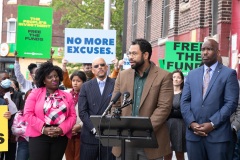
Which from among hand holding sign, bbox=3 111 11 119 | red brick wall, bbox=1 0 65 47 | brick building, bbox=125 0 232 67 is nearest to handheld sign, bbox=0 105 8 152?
hand holding sign, bbox=3 111 11 119

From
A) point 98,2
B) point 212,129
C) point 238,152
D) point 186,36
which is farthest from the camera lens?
point 98,2

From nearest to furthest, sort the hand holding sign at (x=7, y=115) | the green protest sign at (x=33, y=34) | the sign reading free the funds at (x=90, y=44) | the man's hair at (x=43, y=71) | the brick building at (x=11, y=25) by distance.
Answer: the man's hair at (x=43, y=71) < the hand holding sign at (x=7, y=115) < the sign reading free the funds at (x=90, y=44) < the green protest sign at (x=33, y=34) < the brick building at (x=11, y=25)

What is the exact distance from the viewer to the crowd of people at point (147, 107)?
8.12 meters

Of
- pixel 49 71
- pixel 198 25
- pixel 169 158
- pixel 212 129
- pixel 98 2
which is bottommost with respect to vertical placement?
pixel 169 158

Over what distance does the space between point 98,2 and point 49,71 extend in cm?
3179

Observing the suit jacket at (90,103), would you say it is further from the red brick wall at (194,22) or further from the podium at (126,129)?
the red brick wall at (194,22)

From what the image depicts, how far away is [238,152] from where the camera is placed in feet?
30.6

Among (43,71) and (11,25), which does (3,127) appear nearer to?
(43,71)

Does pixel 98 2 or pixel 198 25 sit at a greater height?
pixel 98 2

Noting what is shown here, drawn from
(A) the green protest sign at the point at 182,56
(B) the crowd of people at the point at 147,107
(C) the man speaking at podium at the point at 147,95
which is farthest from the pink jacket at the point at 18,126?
(A) the green protest sign at the point at 182,56

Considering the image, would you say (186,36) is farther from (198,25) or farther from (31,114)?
(31,114)

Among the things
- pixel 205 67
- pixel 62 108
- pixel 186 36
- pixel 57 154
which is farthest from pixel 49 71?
pixel 186 36

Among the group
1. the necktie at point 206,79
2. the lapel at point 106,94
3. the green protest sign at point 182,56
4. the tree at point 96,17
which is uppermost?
the tree at point 96,17

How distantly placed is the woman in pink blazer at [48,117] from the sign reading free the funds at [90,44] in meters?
5.02
